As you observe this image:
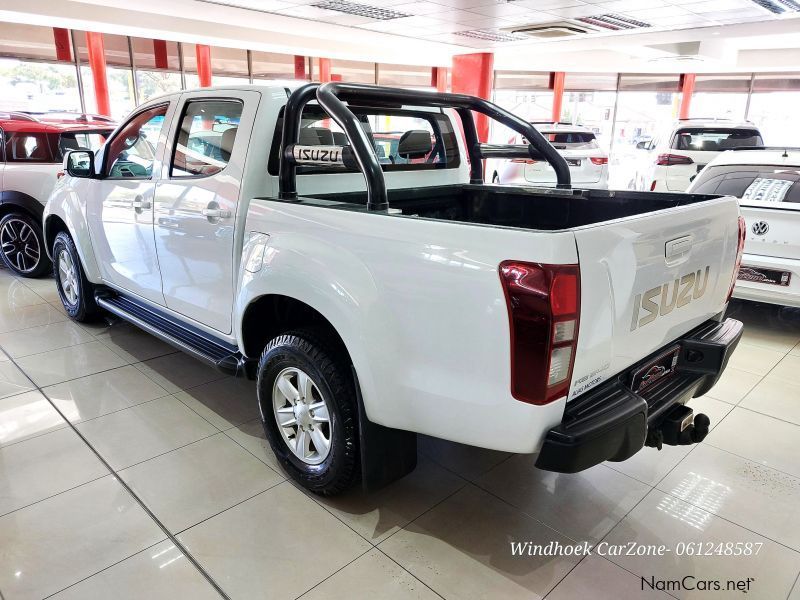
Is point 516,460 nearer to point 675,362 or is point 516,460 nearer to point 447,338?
point 675,362

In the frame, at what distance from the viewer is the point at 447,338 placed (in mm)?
1682

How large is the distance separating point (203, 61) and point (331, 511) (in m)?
13.8

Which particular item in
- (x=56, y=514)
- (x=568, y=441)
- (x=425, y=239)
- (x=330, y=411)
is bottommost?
(x=56, y=514)

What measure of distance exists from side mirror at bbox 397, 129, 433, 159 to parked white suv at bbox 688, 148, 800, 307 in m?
2.61

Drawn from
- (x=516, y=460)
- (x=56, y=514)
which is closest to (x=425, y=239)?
(x=516, y=460)

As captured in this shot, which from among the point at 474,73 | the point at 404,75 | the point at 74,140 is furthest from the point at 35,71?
the point at 404,75

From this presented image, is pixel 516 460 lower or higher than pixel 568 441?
lower

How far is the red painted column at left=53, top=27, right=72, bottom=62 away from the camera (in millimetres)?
12305

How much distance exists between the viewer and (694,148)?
818cm

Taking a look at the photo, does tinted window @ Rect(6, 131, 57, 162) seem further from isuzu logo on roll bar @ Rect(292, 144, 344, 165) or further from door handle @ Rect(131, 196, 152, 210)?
isuzu logo on roll bar @ Rect(292, 144, 344, 165)

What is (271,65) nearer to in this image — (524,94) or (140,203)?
(524,94)

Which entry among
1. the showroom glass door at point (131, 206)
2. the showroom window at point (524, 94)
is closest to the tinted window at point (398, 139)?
the showroom glass door at point (131, 206)

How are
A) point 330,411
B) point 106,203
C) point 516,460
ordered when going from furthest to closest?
1. point 106,203
2. point 516,460
3. point 330,411

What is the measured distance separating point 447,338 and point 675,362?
1.01 meters
